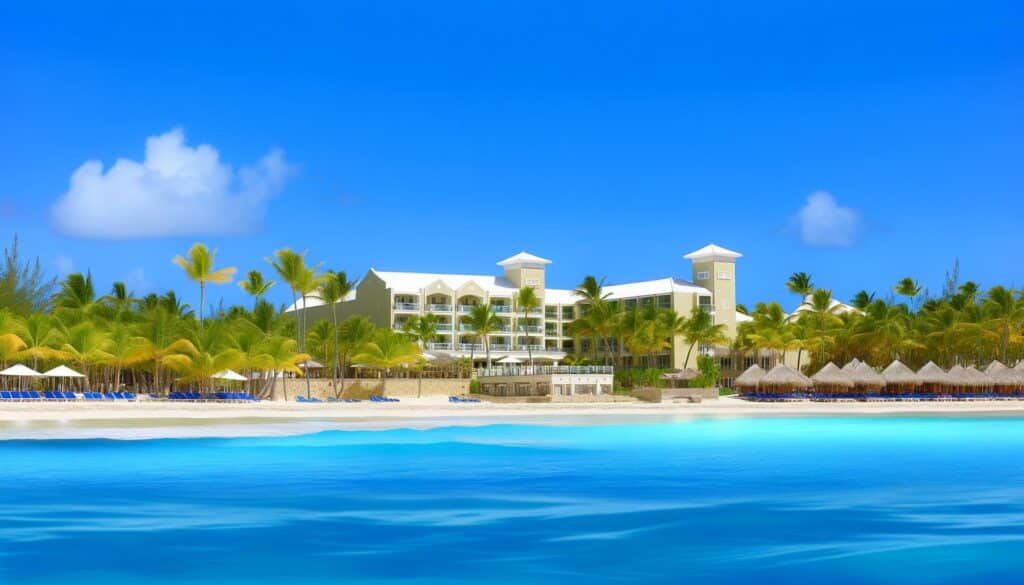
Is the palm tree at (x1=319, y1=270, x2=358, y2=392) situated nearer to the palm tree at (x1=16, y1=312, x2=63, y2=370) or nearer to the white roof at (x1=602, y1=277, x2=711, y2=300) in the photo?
the palm tree at (x1=16, y1=312, x2=63, y2=370)

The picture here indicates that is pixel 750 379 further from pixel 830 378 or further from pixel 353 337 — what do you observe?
pixel 353 337

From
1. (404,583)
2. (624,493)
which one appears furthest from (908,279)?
(404,583)

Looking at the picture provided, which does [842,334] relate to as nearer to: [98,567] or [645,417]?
[645,417]

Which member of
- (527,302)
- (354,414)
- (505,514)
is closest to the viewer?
(505,514)

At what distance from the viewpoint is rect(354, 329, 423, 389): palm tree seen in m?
56.7

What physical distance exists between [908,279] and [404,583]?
81834 millimetres

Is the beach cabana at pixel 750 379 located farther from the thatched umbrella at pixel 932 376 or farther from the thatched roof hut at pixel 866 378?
the thatched umbrella at pixel 932 376

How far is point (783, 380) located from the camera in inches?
2323

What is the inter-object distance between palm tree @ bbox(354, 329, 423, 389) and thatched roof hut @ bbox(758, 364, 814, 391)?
61.9 feet

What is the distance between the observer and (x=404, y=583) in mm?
11297

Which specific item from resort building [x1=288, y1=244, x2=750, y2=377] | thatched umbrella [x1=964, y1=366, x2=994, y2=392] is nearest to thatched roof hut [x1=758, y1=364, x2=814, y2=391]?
thatched umbrella [x1=964, y1=366, x2=994, y2=392]

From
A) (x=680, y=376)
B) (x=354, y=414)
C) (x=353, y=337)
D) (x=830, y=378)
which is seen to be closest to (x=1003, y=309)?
(x=830, y=378)

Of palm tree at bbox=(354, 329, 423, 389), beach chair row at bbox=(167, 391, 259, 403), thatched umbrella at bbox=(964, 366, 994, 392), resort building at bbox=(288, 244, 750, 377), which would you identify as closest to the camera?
beach chair row at bbox=(167, 391, 259, 403)

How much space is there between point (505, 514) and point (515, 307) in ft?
207
